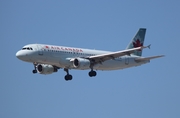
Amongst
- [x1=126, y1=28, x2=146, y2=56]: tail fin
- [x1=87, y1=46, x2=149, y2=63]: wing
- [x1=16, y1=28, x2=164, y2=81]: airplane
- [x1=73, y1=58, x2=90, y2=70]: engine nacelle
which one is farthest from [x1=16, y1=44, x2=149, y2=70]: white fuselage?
[x1=126, y1=28, x2=146, y2=56]: tail fin

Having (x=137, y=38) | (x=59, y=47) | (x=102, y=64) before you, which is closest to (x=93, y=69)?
(x=102, y=64)

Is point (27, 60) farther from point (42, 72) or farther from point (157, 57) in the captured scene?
point (157, 57)

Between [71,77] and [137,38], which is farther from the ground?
[137,38]

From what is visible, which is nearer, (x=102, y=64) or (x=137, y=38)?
(x=102, y=64)

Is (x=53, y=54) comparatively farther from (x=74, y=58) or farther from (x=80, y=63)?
(x=80, y=63)

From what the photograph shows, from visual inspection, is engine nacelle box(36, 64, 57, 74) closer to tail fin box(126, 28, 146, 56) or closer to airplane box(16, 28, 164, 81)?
airplane box(16, 28, 164, 81)

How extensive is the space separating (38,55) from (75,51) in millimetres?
7425

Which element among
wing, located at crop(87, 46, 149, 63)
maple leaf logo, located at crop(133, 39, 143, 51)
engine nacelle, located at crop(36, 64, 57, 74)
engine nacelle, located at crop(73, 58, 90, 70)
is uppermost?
maple leaf logo, located at crop(133, 39, 143, 51)

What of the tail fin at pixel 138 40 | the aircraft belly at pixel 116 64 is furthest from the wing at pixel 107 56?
the tail fin at pixel 138 40

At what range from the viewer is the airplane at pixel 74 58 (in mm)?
79625

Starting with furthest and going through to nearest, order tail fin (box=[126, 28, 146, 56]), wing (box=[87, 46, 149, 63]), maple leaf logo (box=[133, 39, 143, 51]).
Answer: maple leaf logo (box=[133, 39, 143, 51]) → tail fin (box=[126, 28, 146, 56]) → wing (box=[87, 46, 149, 63])

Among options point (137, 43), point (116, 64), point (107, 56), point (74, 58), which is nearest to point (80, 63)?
point (74, 58)

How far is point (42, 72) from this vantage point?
86000 millimetres

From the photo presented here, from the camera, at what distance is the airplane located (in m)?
79.6
